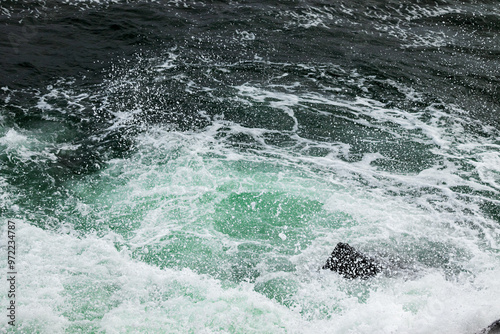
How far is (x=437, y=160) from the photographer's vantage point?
11508 millimetres

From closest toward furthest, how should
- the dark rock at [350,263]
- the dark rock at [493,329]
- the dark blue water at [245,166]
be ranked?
the dark rock at [493,329] → the dark blue water at [245,166] → the dark rock at [350,263]

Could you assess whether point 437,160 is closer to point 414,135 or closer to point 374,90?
point 414,135

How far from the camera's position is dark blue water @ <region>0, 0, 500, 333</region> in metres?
7.87

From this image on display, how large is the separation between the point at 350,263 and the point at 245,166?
364 centimetres

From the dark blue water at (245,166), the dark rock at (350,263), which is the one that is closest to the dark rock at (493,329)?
the dark blue water at (245,166)

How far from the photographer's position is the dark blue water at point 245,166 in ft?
25.8

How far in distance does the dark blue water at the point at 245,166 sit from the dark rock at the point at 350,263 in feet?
0.80

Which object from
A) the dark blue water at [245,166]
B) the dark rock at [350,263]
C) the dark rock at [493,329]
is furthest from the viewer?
the dark rock at [350,263]

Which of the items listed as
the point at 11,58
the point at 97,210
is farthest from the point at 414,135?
the point at 11,58

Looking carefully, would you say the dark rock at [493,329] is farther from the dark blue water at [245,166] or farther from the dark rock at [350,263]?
the dark rock at [350,263]

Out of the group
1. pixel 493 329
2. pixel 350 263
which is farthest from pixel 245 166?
pixel 493 329

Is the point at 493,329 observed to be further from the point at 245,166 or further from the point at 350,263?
the point at 245,166

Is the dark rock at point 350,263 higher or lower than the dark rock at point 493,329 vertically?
lower

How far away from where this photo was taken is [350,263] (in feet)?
27.6
